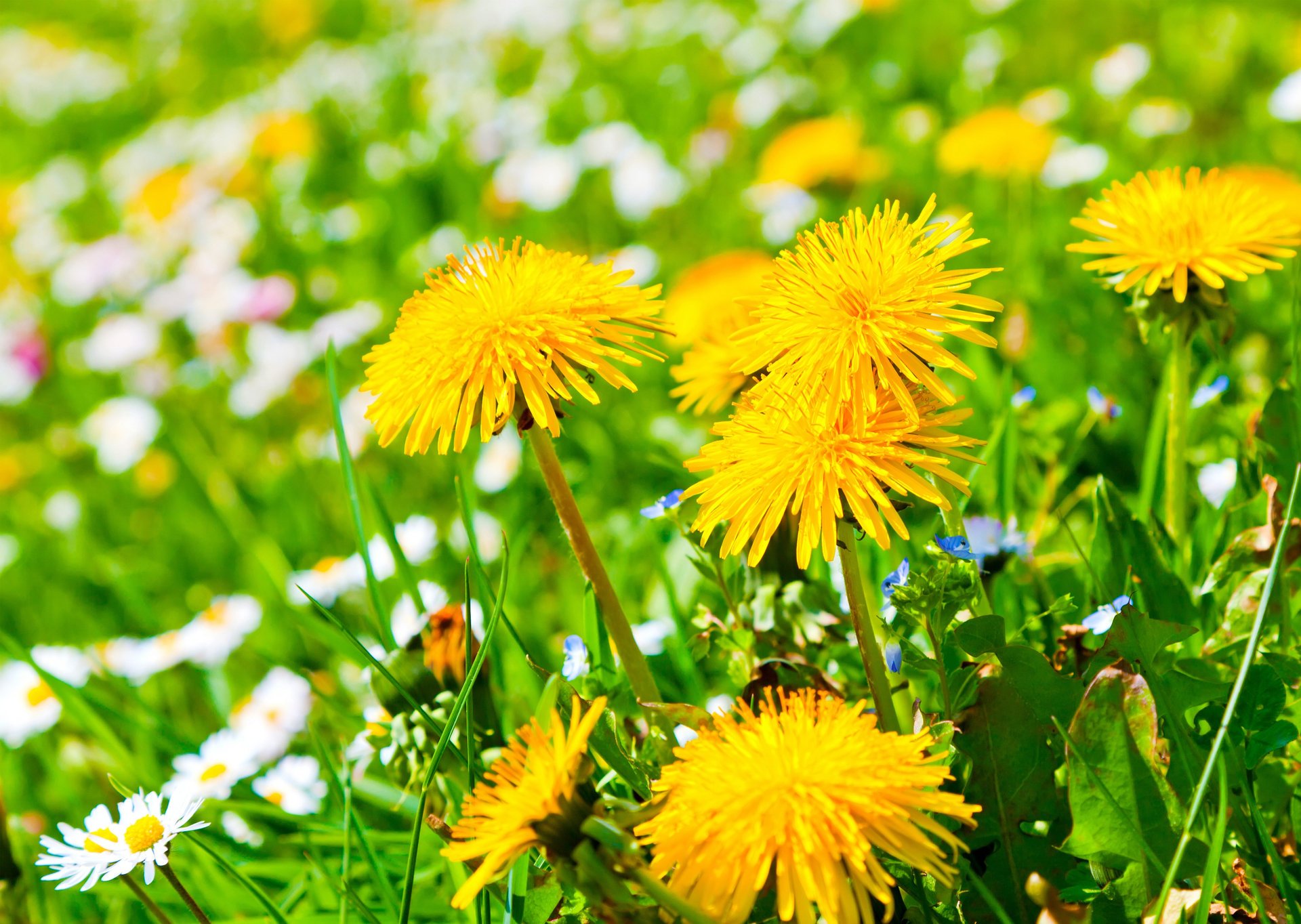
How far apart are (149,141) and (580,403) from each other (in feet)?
11.9

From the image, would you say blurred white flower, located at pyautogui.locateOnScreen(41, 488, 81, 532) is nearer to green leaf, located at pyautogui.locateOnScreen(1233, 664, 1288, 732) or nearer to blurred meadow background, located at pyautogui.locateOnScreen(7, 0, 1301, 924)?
blurred meadow background, located at pyautogui.locateOnScreen(7, 0, 1301, 924)

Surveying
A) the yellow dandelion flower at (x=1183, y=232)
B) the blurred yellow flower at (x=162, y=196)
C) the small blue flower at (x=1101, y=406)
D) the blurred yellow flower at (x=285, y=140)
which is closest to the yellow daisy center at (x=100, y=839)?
the yellow dandelion flower at (x=1183, y=232)

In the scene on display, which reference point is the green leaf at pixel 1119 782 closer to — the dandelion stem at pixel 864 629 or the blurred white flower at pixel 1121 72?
the dandelion stem at pixel 864 629

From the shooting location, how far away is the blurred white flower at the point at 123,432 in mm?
2852

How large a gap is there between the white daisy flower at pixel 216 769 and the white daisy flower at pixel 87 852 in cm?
26

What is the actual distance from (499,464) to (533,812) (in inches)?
61.7

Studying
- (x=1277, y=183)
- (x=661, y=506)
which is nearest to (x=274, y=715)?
(x=661, y=506)

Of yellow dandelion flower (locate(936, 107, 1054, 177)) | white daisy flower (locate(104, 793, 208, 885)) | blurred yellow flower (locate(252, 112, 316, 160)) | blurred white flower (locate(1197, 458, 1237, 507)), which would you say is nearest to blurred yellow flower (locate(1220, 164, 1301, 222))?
blurred white flower (locate(1197, 458, 1237, 507))

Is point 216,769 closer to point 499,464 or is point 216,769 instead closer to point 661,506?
point 661,506

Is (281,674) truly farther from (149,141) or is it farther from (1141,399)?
(149,141)

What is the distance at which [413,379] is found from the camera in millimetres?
950

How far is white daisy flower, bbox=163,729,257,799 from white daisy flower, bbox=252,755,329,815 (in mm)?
31

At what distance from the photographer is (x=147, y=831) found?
0.98 meters

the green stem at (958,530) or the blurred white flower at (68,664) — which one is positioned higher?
the blurred white flower at (68,664)
